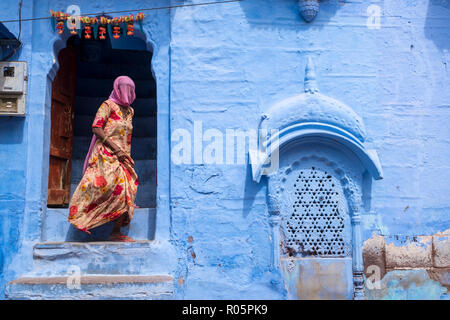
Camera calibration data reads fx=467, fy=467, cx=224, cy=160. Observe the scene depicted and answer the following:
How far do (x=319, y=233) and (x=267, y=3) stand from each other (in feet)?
8.54

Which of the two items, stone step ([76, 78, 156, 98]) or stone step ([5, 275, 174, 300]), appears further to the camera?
stone step ([76, 78, 156, 98])

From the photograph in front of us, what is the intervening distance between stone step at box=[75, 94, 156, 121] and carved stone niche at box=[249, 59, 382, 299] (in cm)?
280

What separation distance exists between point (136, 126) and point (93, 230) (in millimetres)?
2399

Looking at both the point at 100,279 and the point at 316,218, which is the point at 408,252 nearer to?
the point at 316,218

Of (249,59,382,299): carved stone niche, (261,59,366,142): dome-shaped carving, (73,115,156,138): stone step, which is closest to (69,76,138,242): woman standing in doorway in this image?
(249,59,382,299): carved stone niche

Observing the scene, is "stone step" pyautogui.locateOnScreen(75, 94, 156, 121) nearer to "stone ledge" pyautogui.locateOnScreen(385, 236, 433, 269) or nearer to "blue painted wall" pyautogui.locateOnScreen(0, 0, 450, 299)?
"blue painted wall" pyautogui.locateOnScreen(0, 0, 450, 299)

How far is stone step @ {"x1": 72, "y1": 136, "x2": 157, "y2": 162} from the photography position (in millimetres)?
6543

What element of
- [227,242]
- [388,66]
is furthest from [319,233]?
[388,66]

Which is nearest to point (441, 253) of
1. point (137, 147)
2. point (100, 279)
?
point (100, 279)

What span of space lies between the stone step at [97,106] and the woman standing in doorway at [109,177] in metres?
2.30

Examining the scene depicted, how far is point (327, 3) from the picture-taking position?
17.3 feet

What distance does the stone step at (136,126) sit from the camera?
686cm

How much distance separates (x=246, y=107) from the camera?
5043 millimetres
